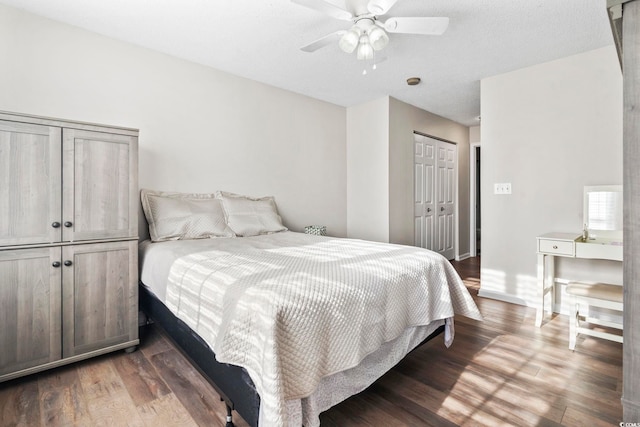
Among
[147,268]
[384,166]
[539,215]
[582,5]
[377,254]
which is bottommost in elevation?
[147,268]

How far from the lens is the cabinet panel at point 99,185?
6.23 feet

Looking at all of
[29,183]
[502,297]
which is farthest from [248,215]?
[502,297]

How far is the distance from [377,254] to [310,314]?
Answer: 83cm

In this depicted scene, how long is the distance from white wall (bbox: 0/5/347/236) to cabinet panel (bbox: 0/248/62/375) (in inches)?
40.4

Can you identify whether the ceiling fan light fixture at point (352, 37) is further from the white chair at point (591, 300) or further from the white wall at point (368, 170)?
the white chair at point (591, 300)

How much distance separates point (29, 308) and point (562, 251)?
3757mm

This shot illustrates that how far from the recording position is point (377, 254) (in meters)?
1.87

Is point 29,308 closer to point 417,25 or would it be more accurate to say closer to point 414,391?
point 414,391

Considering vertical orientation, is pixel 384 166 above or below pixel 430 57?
below

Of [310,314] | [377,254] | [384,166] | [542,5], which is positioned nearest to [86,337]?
[310,314]

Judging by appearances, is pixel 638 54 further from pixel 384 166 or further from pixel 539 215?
pixel 384 166

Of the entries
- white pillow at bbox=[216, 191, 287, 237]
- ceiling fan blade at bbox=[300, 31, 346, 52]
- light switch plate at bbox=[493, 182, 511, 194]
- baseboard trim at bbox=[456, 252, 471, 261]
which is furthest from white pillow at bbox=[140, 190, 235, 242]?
baseboard trim at bbox=[456, 252, 471, 261]

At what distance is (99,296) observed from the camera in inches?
78.8

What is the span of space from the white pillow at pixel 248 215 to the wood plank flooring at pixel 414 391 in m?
1.15
